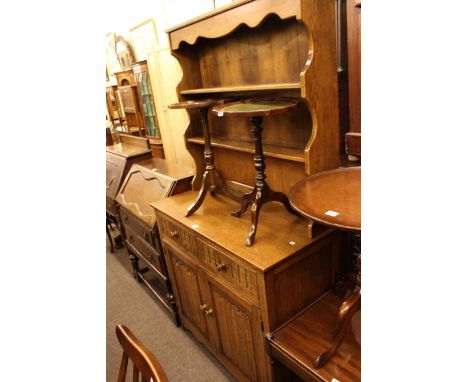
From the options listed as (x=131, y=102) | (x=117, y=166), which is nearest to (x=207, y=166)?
(x=117, y=166)

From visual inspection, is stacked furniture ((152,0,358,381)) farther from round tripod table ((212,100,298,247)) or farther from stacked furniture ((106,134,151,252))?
stacked furniture ((106,134,151,252))

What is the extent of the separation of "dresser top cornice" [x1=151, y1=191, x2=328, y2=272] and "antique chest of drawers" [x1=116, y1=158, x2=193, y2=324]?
241mm

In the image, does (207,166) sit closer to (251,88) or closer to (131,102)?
(251,88)

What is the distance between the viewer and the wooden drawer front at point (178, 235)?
69.3 inches

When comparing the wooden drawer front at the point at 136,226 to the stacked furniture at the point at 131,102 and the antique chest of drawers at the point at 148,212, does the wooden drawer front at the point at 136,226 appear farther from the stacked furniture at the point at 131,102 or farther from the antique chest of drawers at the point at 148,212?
the stacked furniture at the point at 131,102

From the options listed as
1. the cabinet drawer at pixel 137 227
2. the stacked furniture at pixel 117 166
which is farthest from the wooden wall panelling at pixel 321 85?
the stacked furniture at pixel 117 166

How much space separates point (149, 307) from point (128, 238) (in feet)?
1.95

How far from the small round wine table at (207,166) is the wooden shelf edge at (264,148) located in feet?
0.35
